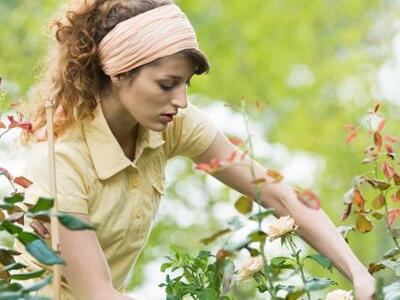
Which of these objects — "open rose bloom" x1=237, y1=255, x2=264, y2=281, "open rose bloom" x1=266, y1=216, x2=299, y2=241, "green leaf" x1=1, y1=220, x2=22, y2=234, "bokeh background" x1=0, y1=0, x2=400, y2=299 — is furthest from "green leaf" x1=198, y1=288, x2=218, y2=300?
"bokeh background" x1=0, y1=0, x2=400, y2=299

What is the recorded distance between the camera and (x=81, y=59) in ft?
8.00

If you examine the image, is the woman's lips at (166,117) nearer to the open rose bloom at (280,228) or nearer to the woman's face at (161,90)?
the woman's face at (161,90)

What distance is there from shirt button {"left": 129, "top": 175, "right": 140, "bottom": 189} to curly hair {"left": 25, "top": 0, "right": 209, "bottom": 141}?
0.65 feet

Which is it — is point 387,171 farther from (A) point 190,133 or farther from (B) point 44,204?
(A) point 190,133

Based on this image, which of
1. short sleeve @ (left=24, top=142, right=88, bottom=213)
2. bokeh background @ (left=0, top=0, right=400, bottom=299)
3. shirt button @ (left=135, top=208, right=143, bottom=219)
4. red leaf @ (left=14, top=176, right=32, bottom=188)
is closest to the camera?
red leaf @ (left=14, top=176, right=32, bottom=188)

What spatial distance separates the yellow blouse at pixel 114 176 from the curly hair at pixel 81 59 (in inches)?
1.7

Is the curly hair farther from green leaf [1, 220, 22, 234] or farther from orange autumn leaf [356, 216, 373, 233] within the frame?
green leaf [1, 220, 22, 234]

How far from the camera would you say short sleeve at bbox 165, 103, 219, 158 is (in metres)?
2.68

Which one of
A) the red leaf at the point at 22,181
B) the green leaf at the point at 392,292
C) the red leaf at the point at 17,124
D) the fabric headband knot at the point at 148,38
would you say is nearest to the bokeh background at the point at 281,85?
the fabric headband knot at the point at 148,38

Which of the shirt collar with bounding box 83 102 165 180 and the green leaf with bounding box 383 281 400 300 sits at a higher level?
the shirt collar with bounding box 83 102 165 180

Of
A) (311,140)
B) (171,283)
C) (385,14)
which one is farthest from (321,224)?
(385,14)

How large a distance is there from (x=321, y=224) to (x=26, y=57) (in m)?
7.22

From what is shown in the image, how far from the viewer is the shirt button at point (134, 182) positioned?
252cm

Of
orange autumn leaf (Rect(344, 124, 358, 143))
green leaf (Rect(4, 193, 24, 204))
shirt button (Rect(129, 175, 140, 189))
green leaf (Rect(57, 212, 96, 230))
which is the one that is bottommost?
green leaf (Rect(57, 212, 96, 230))
